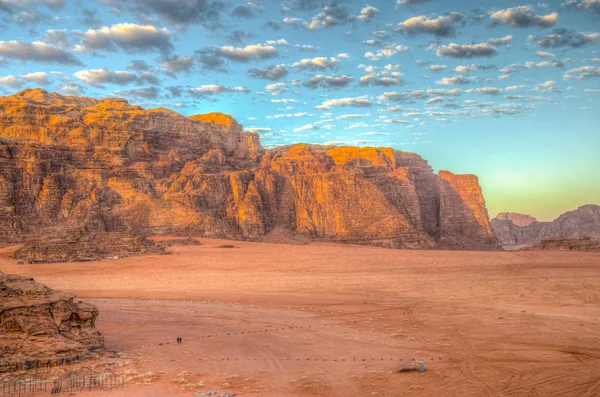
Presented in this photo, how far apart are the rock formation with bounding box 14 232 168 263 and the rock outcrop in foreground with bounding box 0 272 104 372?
2731 cm

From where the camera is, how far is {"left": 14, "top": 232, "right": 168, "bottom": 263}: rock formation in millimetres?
35969

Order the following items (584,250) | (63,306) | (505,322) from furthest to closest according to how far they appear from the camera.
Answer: (584,250) → (505,322) → (63,306)

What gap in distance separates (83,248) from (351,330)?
30316 mm

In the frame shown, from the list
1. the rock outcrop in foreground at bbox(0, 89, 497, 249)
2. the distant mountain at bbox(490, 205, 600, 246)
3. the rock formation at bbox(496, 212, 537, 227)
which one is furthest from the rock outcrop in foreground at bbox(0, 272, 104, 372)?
the rock formation at bbox(496, 212, 537, 227)

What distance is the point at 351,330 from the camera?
13641mm

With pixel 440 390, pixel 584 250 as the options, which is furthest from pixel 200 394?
pixel 584 250

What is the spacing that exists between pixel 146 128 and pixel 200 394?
5539cm

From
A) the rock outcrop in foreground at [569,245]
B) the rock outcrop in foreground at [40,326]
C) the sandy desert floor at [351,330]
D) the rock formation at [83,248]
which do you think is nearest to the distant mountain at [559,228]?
the rock outcrop in foreground at [569,245]

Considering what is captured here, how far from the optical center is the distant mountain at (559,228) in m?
86.8

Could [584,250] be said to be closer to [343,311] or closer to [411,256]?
[411,256]

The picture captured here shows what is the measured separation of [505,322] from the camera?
13.6m

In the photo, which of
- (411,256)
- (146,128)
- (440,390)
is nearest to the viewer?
(440,390)

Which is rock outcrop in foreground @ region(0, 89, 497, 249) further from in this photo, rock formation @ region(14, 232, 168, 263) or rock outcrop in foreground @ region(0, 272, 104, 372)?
rock outcrop in foreground @ region(0, 272, 104, 372)

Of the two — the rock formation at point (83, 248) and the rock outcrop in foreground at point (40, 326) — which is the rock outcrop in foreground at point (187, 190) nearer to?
the rock formation at point (83, 248)
